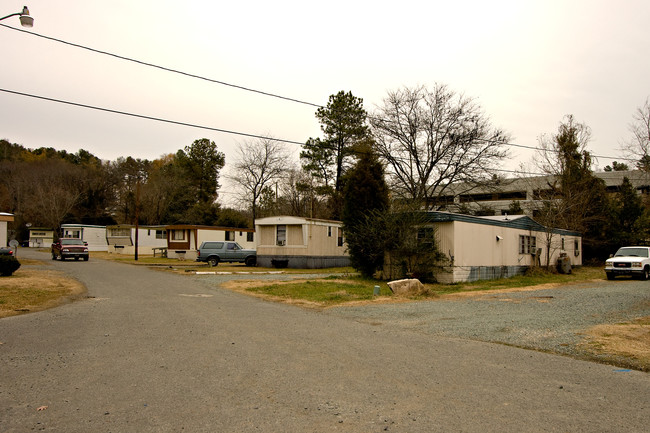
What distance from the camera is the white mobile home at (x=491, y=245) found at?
2077 cm

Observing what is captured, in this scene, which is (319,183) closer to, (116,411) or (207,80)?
(207,80)

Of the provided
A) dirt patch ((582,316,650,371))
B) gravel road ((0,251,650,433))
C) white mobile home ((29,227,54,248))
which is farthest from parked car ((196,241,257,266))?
white mobile home ((29,227,54,248))

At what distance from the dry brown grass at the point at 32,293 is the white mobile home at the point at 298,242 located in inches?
565

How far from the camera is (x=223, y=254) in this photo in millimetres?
33375

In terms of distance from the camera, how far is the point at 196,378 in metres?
5.85

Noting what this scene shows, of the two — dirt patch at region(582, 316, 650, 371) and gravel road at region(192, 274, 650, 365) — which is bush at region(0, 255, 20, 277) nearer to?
gravel road at region(192, 274, 650, 365)

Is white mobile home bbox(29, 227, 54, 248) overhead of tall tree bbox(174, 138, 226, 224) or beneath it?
beneath

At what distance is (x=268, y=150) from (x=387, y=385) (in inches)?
1973

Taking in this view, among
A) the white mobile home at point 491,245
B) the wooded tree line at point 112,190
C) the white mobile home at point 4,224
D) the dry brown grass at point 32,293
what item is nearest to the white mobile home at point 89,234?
the wooded tree line at point 112,190

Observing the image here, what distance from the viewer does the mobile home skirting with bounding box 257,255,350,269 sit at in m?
31.3

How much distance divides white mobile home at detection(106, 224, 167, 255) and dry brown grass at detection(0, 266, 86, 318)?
1243 inches

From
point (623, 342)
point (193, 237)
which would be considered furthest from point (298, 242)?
point (623, 342)

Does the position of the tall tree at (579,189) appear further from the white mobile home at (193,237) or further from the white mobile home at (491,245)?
the white mobile home at (193,237)

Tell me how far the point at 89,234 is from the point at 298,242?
36.2m
